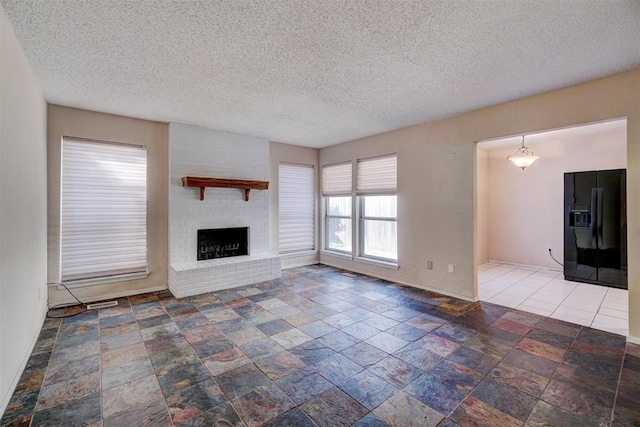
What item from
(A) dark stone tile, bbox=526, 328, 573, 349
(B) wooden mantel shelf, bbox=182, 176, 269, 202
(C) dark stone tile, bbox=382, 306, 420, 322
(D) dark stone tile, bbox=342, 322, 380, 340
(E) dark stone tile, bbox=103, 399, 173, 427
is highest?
(B) wooden mantel shelf, bbox=182, 176, 269, 202

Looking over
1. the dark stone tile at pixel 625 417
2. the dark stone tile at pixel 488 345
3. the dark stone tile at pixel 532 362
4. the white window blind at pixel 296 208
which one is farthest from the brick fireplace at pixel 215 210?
the dark stone tile at pixel 625 417

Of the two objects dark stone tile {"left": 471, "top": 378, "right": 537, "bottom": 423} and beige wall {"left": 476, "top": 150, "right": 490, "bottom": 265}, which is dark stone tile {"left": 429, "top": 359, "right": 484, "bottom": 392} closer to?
dark stone tile {"left": 471, "top": 378, "right": 537, "bottom": 423}

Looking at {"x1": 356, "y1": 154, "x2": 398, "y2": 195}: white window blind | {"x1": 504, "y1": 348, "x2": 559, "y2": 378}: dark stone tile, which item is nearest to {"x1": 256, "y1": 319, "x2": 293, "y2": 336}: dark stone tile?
{"x1": 504, "y1": 348, "x2": 559, "y2": 378}: dark stone tile

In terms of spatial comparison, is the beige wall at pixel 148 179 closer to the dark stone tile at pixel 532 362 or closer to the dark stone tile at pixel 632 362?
the dark stone tile at pixel 532 362

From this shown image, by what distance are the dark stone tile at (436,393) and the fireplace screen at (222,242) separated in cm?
376

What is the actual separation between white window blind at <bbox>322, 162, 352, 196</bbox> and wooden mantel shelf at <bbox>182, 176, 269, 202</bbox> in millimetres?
1539

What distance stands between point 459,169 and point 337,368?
10.3 ft

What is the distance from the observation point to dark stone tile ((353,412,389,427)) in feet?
5.80

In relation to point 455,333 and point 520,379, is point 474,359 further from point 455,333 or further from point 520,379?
point 455,333

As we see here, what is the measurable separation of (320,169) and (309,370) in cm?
468

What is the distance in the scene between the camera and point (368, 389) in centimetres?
212

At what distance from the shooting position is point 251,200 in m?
5.31

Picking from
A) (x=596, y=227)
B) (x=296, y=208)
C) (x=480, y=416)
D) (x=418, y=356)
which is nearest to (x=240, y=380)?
(x=418, y=356)

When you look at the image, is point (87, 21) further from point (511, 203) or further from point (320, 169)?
point (511, 203)
